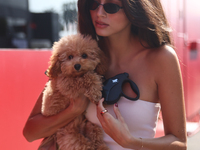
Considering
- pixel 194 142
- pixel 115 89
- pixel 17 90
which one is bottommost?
pixel 194 142

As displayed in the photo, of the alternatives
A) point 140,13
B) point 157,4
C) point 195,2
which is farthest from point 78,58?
point 195,2

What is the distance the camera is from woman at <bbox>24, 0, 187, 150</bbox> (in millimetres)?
1683

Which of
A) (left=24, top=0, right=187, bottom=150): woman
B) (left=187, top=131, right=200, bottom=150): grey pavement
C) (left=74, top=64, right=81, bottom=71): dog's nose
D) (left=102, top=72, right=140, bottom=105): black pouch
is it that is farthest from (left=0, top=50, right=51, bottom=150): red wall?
(left=187, top=131, right=200, bottom=150): grey pavement

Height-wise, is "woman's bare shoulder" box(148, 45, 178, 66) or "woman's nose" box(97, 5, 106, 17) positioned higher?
"woman's nose" box(97, 5, 106, 17)

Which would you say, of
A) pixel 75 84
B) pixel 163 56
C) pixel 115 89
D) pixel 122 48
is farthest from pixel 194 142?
pixel 75 84

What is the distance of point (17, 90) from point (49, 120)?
19.0 inches

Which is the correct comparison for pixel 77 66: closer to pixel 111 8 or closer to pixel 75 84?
pixel 75 84

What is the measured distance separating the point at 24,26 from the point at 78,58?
0.71 metres

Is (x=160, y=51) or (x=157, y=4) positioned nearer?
(x=160, y=51)

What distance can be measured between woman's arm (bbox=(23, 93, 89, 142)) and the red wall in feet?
0.65

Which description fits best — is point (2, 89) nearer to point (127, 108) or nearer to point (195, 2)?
point (127, 108)

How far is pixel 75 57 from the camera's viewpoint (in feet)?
5.85

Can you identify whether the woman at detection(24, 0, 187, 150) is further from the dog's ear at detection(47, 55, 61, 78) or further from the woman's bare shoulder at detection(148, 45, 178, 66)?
the dog's ear at detection(47, 55, 61, 78)

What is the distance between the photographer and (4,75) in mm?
2037
